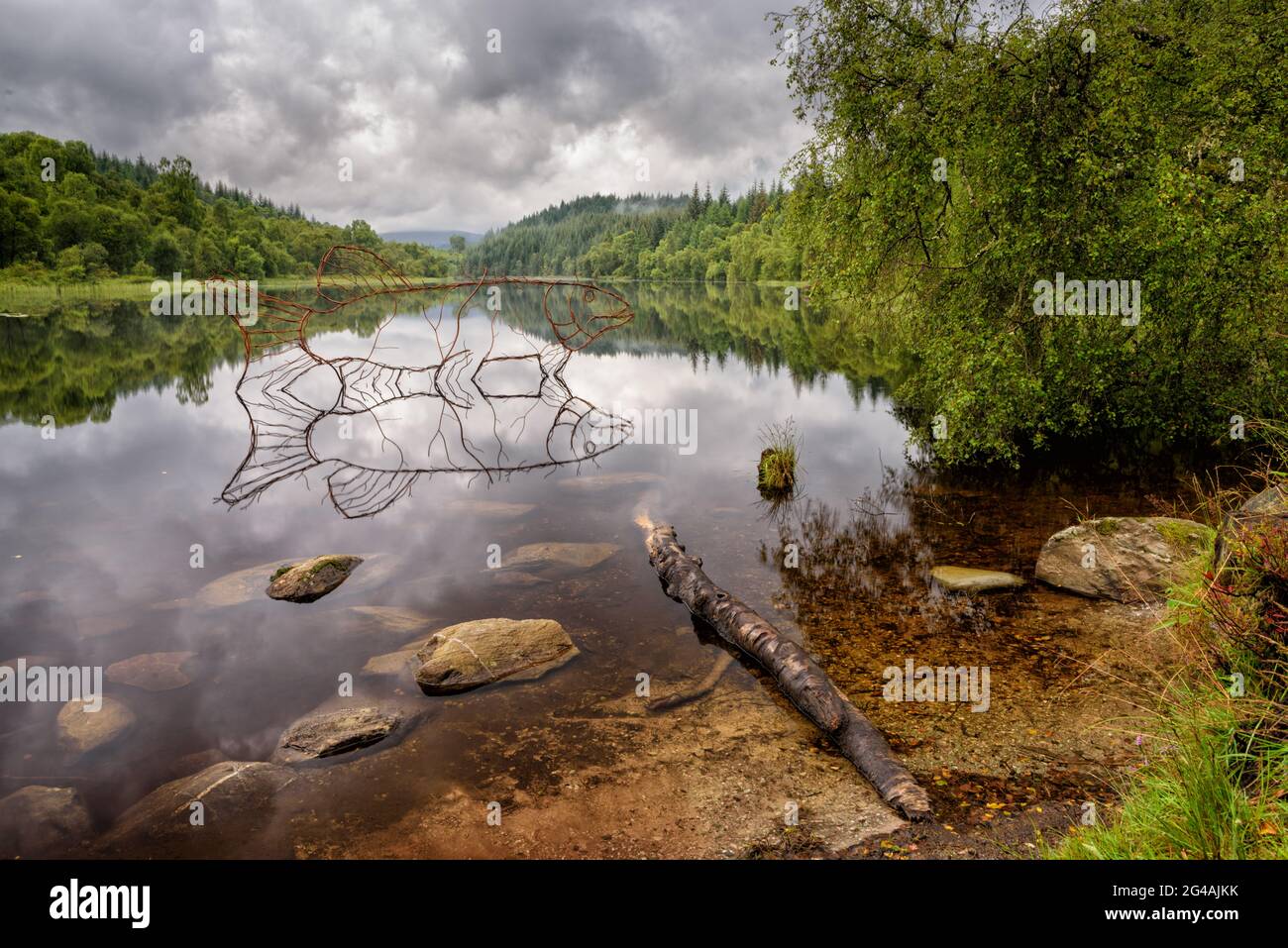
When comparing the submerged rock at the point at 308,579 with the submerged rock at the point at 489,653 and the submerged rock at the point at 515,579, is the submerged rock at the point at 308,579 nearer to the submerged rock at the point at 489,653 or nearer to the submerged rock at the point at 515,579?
the submerged rock at the point at 515,579

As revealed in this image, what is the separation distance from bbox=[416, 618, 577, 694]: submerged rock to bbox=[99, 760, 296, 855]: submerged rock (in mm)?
1926

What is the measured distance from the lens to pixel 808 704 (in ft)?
24.6

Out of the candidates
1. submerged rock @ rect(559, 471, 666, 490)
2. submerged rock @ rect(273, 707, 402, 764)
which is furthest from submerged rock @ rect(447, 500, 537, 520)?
submerged rock @ rect(273, 707, 402, 764)

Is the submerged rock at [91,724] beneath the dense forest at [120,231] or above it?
beneath

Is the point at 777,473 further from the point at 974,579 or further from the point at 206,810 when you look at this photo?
the point at 206,810

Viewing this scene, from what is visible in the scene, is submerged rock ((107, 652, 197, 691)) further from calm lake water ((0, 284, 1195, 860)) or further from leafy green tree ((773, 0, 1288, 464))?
leafy green tree ((773, 0, 1288, 464))

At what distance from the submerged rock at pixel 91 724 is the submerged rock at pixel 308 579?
2996 millimetres

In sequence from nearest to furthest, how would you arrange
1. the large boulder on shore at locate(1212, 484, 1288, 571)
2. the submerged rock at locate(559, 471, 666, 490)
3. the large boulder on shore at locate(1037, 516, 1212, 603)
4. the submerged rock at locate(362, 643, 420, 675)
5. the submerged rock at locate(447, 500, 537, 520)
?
the large boulder on shore at locate(1212, 484, 1288, 571) < the submerged rock at locate(362, 643, 420, 675) < the large boulder on shore at locate(1037, 516, 1212, 603) < the submerged rock at locate(447, 500, 537, 520) < the submerged rock at locate(559, 471, 666, 490)

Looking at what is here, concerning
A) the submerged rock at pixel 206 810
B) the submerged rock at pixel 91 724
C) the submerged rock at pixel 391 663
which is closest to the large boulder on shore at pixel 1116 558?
the submerged rock at pixel 391 663

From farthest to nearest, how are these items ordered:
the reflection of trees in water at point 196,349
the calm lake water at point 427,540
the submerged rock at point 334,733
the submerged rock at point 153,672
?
1. the reflection of trees in water at point 196,349
2. the submerged rock at point 153,672
3. the calm lake water at point 427,540
4. the submerged rock at point 334,733

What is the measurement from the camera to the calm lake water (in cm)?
837

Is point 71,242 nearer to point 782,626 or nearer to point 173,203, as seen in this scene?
point 173,203

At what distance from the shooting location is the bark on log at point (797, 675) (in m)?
6.24

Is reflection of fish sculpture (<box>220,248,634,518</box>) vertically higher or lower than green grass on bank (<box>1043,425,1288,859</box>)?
higher
